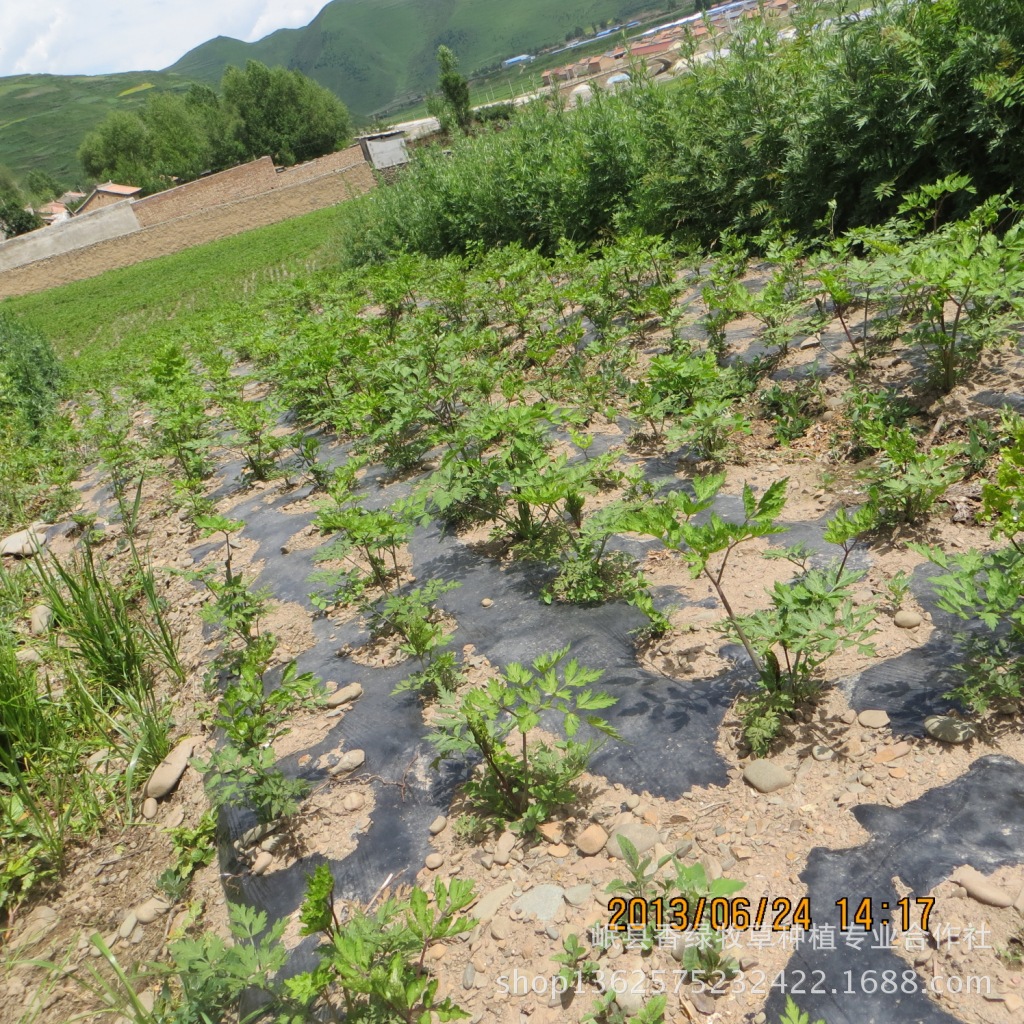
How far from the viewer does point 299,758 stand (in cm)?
292

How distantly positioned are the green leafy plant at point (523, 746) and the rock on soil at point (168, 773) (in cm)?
154

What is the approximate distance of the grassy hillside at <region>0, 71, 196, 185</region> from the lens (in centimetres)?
14312

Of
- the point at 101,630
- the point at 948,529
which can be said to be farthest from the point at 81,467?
the point at 948,529

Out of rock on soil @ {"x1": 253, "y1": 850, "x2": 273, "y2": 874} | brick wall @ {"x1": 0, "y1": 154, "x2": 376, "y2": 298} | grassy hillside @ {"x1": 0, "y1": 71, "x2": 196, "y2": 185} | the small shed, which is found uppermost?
grassy hillside @ {"x1": 0, "y1": 71, "x2": 196, "y2": 185}

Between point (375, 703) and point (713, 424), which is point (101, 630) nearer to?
point (375, 703)

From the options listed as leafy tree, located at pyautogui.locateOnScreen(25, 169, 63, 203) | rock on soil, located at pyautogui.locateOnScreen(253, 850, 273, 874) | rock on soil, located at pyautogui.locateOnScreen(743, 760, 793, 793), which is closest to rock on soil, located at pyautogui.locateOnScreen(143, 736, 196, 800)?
rock on soil, located at pyautogui.locateOnScreen(253, 850, 273, 874)

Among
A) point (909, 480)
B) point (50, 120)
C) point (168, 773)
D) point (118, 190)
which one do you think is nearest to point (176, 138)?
point (118, 190)

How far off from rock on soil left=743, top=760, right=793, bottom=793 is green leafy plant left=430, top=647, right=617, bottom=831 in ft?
1.46

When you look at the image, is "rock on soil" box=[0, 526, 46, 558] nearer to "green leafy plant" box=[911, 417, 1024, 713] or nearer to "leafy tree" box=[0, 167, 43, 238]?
"green leafy plant" box=[911, 417, 1024, 713]

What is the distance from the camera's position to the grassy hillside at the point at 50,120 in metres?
143

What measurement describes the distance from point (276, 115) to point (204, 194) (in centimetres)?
3202

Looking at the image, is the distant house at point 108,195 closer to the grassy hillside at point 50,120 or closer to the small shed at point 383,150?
the small shed at point 383,150

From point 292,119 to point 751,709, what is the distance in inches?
2797

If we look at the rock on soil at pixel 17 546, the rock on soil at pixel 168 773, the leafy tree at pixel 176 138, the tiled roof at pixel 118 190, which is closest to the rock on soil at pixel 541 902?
the rock on soil at pixel 168 773
